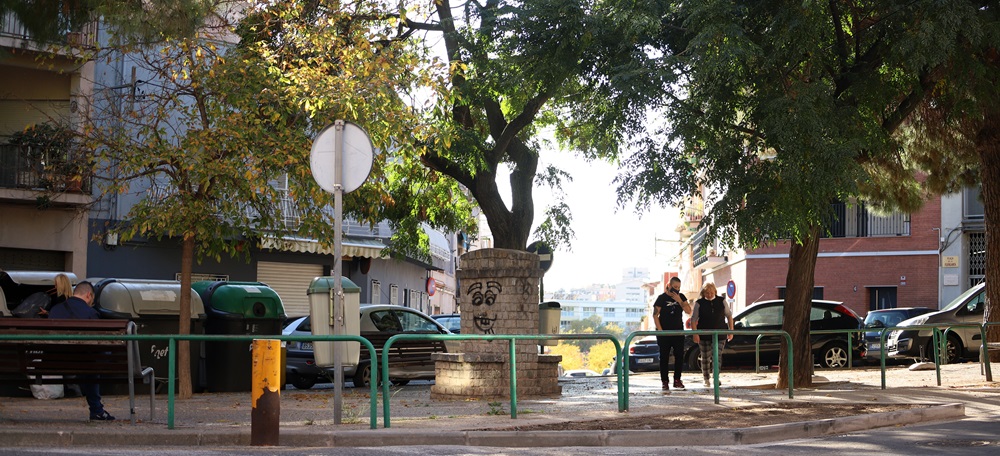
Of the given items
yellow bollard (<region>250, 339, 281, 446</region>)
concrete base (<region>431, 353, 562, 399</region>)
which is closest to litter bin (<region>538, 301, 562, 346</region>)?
concrete base (<region>431, 353, 562, 399</region>)

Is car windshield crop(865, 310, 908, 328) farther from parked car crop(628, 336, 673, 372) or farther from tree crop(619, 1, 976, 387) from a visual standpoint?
tree crop(619, 1, 976, 387)

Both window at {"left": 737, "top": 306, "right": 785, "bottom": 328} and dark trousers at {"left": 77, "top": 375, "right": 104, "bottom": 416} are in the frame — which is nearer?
dark trousers at {"left": 77, "top": 375, "right": 104, "bottom": 416}

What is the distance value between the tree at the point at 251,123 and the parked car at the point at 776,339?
9.80m

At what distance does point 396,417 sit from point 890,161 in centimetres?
1347

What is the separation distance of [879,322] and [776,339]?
6142 millimetres

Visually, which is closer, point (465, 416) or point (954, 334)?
point (465, 416)

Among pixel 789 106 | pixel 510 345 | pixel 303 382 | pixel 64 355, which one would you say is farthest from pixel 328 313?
pixel 303 382

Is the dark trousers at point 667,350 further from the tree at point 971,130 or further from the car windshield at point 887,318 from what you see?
the car windshield at point 887,318

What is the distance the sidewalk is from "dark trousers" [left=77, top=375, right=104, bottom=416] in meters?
0.16

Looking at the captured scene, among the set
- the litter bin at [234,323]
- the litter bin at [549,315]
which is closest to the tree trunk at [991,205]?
the litter bin at [549,315]

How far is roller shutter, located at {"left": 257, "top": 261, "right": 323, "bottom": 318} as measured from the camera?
105 feet

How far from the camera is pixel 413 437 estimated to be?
→ 32.5 ft

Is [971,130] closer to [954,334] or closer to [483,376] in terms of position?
[954,334]

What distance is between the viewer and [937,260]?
4094 cm
